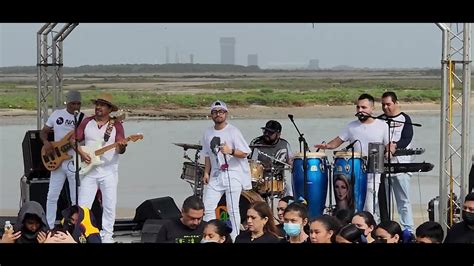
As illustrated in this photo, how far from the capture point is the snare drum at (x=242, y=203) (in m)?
11.5

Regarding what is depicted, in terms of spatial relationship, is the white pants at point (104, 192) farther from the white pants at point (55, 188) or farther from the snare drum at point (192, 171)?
the snare drum at point (192, 171)

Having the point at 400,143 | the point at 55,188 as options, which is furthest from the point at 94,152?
the point at 400,143

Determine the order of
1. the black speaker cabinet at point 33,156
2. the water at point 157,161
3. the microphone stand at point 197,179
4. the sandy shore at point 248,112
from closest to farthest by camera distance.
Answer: the microphone stand at point 197,179 → the black speaker cabinet at point 33,156 → the water at point 157,161 → the sandy shore at point 248,112

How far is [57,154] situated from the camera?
461 inches

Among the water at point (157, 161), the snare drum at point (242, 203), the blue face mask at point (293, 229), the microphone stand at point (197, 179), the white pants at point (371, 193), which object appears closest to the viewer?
the blue face mask at point (293, 229)

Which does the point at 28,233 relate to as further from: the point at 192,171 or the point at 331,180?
the point at 331,180

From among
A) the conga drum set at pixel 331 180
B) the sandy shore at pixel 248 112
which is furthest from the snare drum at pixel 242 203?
the sandy shore at pixel 248 112

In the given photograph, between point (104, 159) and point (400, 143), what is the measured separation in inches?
109

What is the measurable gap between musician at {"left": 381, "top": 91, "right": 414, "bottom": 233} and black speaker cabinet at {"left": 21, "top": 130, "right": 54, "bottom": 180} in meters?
3.49

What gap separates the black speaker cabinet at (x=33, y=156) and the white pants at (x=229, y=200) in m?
2.03

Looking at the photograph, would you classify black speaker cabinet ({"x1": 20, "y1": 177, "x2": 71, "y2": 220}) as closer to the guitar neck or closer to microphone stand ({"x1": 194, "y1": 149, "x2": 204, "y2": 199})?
the guitar neck

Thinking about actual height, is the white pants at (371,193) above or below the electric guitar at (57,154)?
below

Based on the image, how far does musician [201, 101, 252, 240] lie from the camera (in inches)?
428
